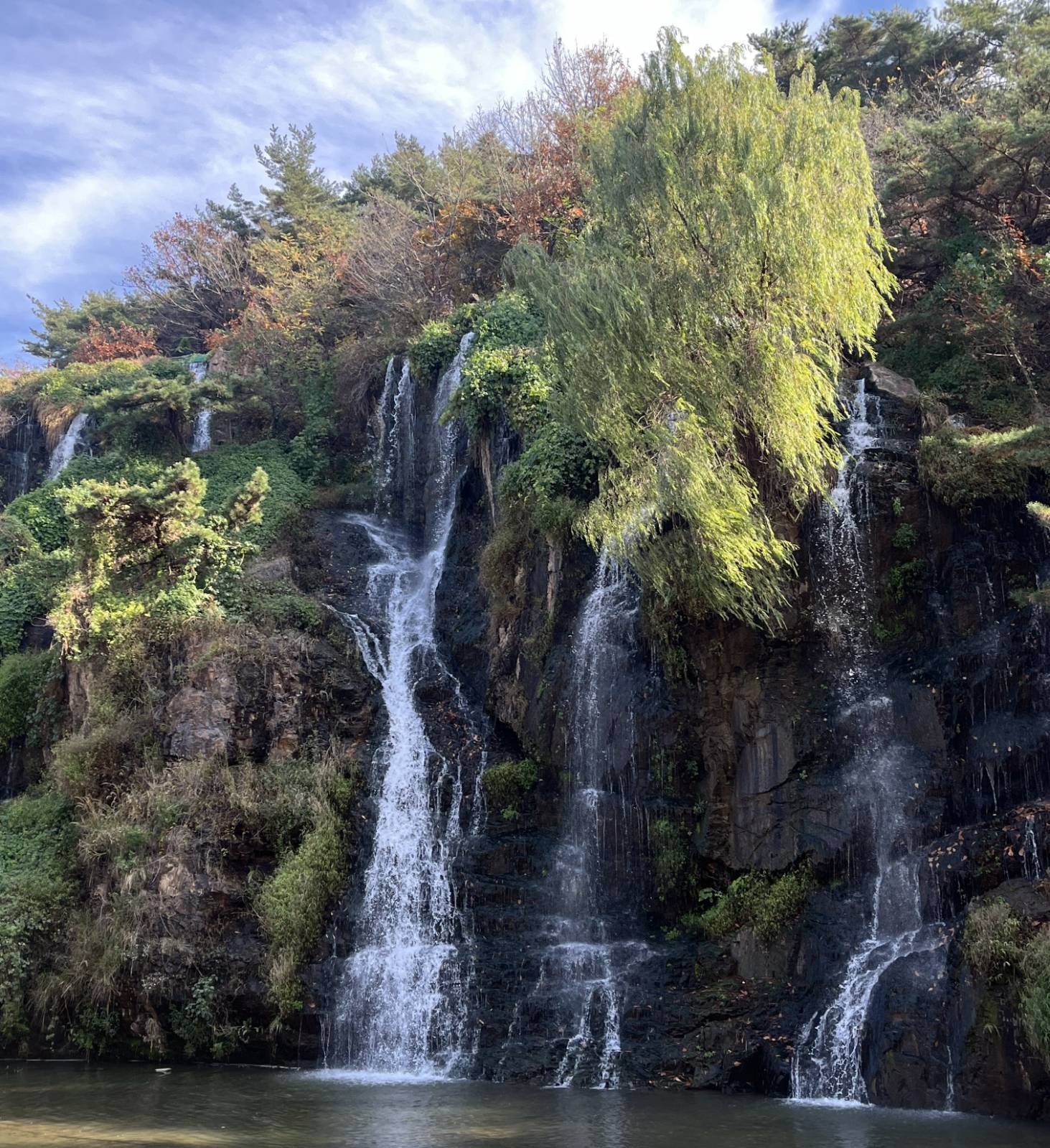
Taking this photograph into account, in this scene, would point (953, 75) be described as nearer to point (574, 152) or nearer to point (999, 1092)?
point (574, 152)

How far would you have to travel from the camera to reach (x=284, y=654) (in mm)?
19125

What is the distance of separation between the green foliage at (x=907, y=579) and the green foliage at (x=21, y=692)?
16.1 m

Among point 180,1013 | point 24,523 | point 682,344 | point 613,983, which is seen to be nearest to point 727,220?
point 682,344

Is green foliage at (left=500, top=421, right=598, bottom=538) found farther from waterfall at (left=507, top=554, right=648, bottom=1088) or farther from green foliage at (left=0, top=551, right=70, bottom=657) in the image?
green foliage at (left=0, top=551, right=70, bottom=657)

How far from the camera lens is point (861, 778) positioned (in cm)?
1424

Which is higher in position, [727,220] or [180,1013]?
[727,220]

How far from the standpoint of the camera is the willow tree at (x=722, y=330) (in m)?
14.7

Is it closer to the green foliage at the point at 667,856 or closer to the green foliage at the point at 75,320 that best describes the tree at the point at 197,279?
the green foliage at the point at 75,320

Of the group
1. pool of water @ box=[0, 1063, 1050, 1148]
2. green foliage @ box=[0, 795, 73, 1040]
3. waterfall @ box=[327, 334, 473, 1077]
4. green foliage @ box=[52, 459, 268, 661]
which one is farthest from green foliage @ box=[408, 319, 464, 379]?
pool of water @ box=[0, 1063, 1050, 1148]

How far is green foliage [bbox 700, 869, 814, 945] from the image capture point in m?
13.5

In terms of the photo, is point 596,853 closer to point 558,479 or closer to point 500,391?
point 558,479

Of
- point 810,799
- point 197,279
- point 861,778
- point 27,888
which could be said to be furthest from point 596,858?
point 197,279

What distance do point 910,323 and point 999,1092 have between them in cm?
1481

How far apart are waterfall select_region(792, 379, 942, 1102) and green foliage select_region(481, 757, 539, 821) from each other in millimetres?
5051
